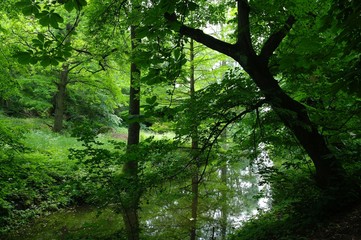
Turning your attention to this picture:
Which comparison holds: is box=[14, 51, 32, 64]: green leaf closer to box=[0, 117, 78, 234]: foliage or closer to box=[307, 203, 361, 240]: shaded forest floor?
box=[0, 117, 78, 234]: foliage

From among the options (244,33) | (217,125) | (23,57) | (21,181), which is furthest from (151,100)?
(21,181)

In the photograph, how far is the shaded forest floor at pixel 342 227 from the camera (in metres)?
3.62

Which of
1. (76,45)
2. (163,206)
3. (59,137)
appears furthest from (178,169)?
(59,137)

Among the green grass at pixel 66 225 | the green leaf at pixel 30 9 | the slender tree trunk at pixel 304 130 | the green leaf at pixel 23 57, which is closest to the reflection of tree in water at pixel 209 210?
the green grass at pixel 66 225

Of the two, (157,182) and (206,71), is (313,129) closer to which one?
(157,182)

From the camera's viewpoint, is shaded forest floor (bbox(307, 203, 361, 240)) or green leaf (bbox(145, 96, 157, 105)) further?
shaded forest floor (bbox(307, 203, 361, 240))

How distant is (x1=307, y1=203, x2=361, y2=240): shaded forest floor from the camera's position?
3623 mm

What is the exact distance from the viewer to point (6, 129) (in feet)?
18.8

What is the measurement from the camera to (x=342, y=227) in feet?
12.7

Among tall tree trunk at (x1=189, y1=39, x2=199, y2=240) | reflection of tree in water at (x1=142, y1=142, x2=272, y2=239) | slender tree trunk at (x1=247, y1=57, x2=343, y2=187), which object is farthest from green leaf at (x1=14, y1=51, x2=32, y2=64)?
reflection of tree in water at (x1=142, y1=142, x2=272, y2=239)

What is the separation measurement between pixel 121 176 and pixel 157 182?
0.70 meters

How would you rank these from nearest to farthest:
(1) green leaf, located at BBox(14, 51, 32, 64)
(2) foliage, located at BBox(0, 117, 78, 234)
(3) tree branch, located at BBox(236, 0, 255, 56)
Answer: (1) green leaf, located at BBox(14, 51, 32, 64) < (3) tree branch, located at BBox(236, 0, 255, 56) < (2) foliage, located at BBox(0, 117, 78, 234)

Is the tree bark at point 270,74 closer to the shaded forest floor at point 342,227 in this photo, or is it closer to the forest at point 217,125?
the forest at point 217,125

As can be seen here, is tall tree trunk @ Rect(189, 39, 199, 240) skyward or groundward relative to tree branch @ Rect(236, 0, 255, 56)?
groundward
